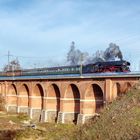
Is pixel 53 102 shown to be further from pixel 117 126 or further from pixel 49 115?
pixel 117 126

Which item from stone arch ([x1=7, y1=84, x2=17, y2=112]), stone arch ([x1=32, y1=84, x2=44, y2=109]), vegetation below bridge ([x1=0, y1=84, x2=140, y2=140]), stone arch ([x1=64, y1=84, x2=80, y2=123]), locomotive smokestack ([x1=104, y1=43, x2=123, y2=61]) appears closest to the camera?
vegetation below bridge ([x1=0, y1=84, x2=140, y2=140])

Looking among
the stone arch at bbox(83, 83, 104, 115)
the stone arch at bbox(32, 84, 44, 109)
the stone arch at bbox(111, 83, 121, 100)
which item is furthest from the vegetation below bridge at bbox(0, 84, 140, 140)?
the stone arch at bbox(32, 84, 44, 109)

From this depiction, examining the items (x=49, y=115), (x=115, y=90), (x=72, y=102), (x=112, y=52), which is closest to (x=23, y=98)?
(x=49, y=115)

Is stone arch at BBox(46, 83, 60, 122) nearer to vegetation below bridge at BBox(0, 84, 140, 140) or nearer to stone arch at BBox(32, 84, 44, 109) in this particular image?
stone arch at BBox(32, 84, 44, 109)

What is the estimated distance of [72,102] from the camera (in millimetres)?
48406

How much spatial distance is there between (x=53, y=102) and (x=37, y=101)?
212 inches

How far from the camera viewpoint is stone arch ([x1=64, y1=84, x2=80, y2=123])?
47.8 metres

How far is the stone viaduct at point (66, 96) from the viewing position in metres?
39.4

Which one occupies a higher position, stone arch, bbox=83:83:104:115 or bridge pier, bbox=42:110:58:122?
stone arch, bbox=83:83:104:115

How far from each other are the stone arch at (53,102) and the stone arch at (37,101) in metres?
2.82

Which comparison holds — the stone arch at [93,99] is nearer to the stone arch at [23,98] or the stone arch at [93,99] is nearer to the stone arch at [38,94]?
the stone arch at [38,94]

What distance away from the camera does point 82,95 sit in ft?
145

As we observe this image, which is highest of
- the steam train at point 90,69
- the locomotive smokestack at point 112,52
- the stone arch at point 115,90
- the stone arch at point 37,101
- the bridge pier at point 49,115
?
the locomotive smokestack at point 112,52

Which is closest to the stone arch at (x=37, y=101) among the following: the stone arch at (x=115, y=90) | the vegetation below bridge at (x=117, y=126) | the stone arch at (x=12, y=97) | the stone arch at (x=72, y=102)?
the stone arch at (x=12, y=97)
